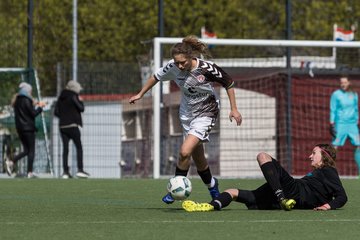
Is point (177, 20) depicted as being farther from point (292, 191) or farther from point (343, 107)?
point (292, 191)

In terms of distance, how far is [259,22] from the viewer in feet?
132

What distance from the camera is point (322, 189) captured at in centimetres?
1118

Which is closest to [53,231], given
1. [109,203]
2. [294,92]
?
[109,203]

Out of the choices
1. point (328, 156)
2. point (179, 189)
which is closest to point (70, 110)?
point (179, 189)

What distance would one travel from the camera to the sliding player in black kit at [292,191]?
11.0 metres

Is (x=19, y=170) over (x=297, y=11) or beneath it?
beneath

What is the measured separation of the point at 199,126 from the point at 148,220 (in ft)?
7.13

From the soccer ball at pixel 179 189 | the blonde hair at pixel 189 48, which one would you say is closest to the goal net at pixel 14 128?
the blonde hair at pixel 189 48

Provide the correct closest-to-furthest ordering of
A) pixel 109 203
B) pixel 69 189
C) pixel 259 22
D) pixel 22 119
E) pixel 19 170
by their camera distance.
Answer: pixel 109 203 < pixel 69 189 < pixel 22 119 < pixel 19 170 < pixel 259 22

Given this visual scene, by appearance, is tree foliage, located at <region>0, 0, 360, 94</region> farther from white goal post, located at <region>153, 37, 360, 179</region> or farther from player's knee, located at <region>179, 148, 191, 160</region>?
player's knee, located at <region>179, 148, 191, 160</region>

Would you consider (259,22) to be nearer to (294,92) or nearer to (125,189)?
(294,92)

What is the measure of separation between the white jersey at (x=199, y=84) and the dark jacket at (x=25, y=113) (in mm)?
9692

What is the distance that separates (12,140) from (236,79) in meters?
5.08

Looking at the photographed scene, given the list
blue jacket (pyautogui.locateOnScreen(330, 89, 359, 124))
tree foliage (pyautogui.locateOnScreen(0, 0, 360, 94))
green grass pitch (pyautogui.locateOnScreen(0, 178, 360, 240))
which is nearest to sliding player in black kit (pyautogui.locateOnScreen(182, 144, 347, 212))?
green grass pitch (pyautogui.locateOnScreen(0, 178, 360, 240))
